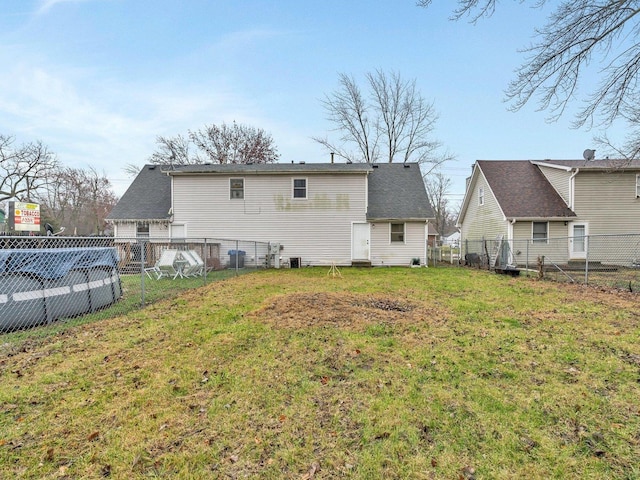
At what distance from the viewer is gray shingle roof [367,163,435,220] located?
15.5 metres

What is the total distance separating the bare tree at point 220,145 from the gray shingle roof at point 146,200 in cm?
991

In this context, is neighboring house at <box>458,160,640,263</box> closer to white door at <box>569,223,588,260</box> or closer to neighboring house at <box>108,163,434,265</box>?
white door at <box>569,223,588,260</box>

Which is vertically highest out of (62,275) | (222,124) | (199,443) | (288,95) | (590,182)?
(222,124)

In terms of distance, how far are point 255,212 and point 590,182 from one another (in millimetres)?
16435

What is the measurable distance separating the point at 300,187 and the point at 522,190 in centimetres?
1178

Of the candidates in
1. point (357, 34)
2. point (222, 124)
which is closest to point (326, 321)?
point (357, 34)

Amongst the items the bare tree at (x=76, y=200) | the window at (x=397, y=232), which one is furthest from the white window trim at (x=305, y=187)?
the bare tree at (x=76, y=200)

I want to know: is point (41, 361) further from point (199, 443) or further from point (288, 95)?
point (288, 95)

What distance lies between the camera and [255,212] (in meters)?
15.8

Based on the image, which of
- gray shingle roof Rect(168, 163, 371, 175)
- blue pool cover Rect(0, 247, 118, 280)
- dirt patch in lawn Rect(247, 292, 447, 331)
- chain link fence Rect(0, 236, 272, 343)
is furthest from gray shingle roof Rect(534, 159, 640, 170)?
blue pool cover Rect(0, 247, 118, 280)

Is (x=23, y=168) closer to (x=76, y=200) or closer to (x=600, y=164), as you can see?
Result: (x=76, y=200)

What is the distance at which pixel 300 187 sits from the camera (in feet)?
51.5

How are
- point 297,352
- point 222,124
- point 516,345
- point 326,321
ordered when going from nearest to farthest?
point 297,352 < point 516,345 < point 326,321 < point 222,124

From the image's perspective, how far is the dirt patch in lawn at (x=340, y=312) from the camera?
514cm
